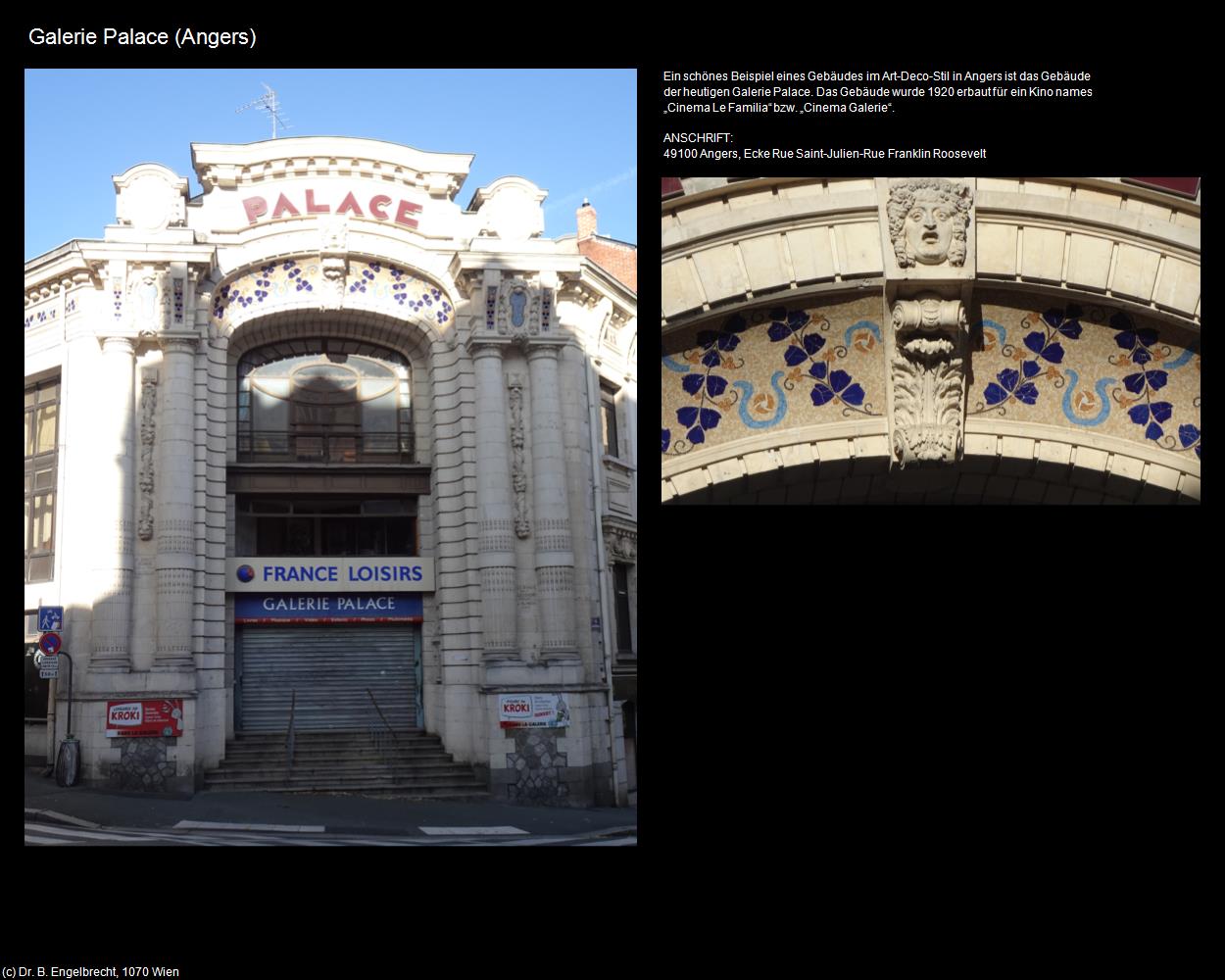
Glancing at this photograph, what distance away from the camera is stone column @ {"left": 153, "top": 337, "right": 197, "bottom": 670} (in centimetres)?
886

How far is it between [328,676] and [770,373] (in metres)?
4.19

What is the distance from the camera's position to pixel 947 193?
24.5 feet

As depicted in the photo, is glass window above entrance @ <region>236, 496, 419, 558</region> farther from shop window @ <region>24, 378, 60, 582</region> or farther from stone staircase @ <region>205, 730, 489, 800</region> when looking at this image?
stone staircase @ <region>205, 730, 489, 800</region>

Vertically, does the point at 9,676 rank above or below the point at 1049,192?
below

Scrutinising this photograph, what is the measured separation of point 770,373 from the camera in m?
7.97

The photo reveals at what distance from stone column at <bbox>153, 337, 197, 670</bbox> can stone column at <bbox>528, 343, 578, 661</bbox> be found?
2889 mm

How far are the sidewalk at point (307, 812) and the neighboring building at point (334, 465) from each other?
11.7 inches

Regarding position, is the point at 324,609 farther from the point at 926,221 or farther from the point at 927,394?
the point at 926,221

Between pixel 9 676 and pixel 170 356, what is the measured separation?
3515 mm

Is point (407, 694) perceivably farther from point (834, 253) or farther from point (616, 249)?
point (834, 253)

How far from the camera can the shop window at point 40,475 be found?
851cm

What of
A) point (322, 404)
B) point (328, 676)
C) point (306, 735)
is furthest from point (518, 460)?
point (306, 735)

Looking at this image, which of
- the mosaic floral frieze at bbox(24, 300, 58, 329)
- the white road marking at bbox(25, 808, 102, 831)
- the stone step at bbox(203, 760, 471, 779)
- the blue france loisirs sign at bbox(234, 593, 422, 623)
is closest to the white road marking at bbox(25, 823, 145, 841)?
the white road marking at bbox(25, 808, 102, 831)

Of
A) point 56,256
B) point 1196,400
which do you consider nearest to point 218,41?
point 56,256
